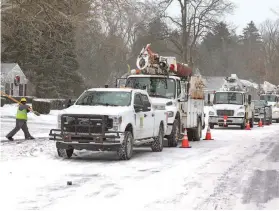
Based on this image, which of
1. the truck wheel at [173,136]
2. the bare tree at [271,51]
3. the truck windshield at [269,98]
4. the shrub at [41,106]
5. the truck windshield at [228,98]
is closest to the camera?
the truck wheel at [173,136]

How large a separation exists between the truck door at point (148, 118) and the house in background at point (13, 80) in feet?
110

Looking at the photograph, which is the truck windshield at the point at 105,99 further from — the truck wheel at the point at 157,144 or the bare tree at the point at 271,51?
the bare tree at the point at 271,51

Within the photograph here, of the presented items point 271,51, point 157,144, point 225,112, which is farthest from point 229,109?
point 271,51

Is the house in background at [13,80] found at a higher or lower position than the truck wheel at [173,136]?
higher

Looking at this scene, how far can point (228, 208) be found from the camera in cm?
773

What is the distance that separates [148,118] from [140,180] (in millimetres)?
4948

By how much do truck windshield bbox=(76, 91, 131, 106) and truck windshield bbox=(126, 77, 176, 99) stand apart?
3.98 m

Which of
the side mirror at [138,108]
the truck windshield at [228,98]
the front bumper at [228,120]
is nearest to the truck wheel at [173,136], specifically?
the side mirror at [138,108]

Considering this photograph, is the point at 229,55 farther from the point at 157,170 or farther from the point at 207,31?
the point at 157,170

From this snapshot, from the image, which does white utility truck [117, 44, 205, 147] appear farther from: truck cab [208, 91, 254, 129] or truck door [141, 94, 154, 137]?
truck cab [208, 91, 254, 129]

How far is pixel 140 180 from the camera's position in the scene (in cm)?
1009

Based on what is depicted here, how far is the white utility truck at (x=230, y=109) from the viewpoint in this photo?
30734 mm

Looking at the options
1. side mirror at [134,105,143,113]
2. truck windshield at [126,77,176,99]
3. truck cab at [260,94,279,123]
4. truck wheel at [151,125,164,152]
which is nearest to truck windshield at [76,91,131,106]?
side mirror at [134,105,143,113]

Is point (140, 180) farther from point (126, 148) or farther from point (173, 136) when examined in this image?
point (173, 136)
